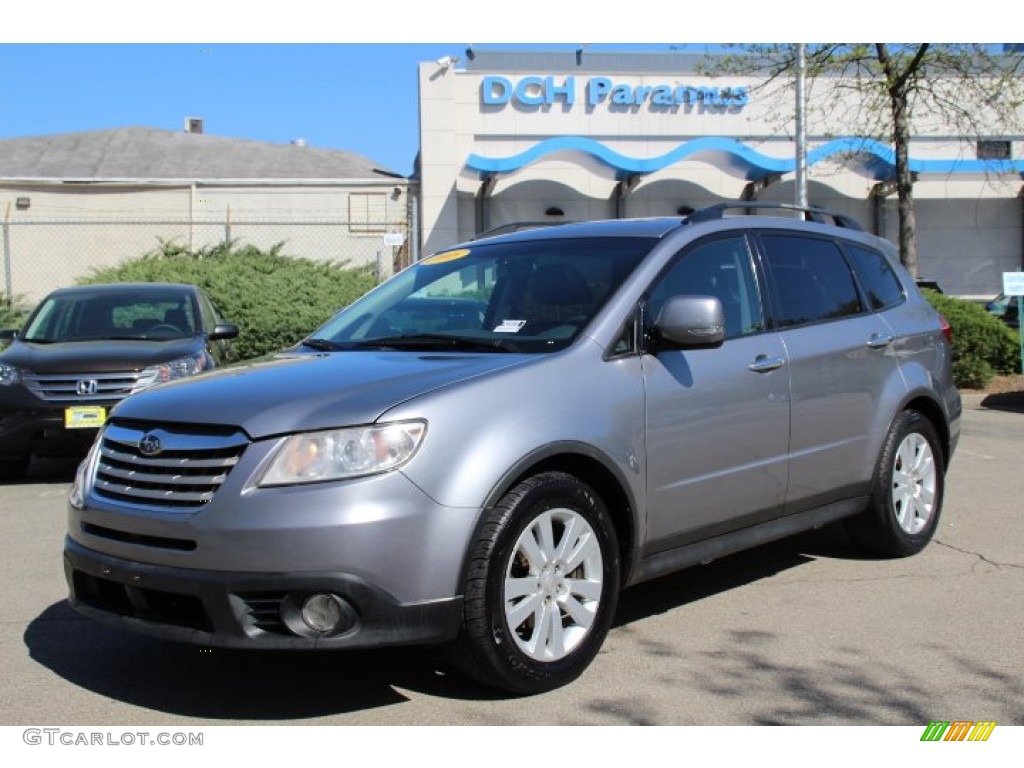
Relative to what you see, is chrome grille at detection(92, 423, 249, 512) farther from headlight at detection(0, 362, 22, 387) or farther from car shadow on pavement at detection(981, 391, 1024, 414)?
car shadow on pavement at detection(981, 391, 1024, 414)

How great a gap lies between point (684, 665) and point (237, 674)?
1.79m

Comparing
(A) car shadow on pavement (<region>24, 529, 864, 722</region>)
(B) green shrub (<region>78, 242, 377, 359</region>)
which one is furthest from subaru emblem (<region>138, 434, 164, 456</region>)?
(B) green shrub (<region>78, 242, 377, 359</region>)

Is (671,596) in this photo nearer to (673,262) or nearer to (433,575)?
(673,262)

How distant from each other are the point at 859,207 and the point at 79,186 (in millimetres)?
20564

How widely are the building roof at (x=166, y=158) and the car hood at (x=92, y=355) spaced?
21.7m

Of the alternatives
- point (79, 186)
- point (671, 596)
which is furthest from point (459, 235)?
point (671, 596)

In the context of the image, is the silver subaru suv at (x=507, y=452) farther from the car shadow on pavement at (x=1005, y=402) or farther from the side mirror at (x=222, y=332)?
the car shadow on pavement at (x=1005, y=402)

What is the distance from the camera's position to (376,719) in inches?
147

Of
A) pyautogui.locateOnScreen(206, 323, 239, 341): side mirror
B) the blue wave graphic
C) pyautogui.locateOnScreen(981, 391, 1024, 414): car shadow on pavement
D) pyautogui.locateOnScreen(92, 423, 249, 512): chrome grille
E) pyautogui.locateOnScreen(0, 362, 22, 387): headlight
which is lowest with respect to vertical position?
pyautogui.locateOnScreen(981, 391, 1024, 414): car shadow on pavement

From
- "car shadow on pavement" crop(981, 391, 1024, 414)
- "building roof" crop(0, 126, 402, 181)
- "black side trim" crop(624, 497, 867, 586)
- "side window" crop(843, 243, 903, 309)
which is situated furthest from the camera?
"building roof" crop(0, 126, 402, 181)

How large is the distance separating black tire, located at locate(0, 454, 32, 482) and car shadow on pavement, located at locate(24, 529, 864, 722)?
13.5 feet

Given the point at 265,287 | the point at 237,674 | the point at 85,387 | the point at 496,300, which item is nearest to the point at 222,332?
the point at 85,387

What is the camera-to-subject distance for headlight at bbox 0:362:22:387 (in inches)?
327

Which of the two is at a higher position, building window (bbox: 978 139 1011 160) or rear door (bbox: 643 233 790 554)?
building window (bbox: 978 139 1011 160)
